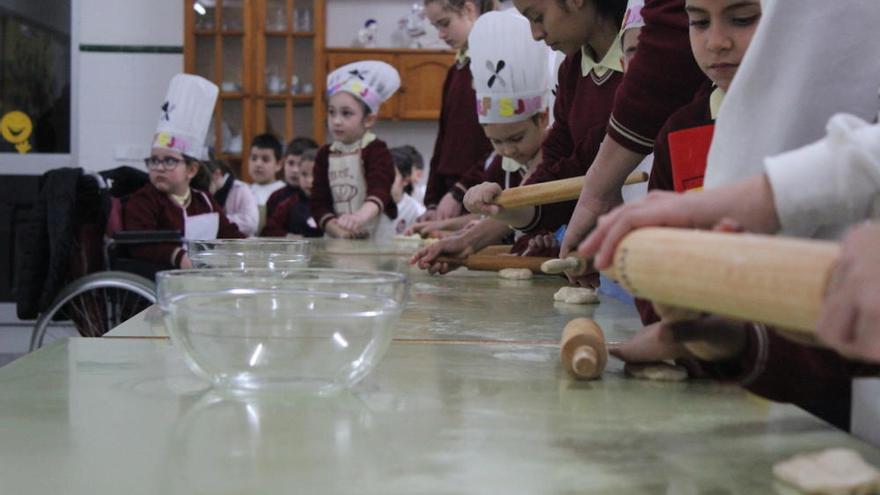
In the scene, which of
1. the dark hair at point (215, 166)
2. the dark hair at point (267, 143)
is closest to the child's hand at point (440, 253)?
the dark hair at point (215, 166)

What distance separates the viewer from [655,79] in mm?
1422

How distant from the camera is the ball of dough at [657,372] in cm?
90

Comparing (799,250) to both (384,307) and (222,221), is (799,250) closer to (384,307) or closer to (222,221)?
(384,307)

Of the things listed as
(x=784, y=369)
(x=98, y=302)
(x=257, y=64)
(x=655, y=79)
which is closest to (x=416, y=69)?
(x=257, y=64)

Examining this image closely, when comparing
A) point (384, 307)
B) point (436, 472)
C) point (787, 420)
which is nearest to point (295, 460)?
point (436, 472)

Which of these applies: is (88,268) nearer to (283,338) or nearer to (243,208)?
(243,208)

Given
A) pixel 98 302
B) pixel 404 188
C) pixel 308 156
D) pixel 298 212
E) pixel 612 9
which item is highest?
pixel 612 9

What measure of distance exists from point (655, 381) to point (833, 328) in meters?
0.44

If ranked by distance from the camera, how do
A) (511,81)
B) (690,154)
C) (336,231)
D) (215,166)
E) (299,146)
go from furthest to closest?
1. (299,146)
2. (215,166)
3. (336,231)
4. (511,81)
5. (690,154)

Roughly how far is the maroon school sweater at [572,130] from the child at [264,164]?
4.24 metres

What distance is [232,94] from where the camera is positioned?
694cm

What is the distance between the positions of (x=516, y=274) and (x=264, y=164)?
4.56 meters

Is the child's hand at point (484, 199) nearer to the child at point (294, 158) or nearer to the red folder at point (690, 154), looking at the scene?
the red folder at point (690, 154)

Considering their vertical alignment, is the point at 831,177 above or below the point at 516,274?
above
